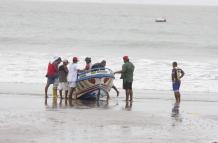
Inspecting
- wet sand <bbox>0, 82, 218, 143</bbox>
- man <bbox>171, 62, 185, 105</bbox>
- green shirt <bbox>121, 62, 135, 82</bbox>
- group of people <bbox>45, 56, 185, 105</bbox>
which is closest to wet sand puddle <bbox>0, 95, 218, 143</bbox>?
wet sand <bbox>0, 82, 218, 143</bbox>

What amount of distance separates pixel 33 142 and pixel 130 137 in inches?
89.1

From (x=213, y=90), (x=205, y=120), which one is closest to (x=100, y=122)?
(x=205, y=120)

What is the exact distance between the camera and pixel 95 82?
21.3m

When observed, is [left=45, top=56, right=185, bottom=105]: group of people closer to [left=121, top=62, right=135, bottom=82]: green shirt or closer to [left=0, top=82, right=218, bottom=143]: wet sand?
[left=121, top=62, right=135, bottom=82]: green shirt

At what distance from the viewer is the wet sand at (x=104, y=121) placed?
1417 centimetres

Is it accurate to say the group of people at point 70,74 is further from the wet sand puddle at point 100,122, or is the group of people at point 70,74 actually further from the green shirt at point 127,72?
the wet sand puddle at point 100,122

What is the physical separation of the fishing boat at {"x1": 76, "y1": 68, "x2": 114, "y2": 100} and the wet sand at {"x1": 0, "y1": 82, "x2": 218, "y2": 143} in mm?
409

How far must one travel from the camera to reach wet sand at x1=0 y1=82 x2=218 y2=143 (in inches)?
558

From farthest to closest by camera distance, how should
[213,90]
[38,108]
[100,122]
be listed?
1. [213,90]
2. [38,108]
3. [100,122]

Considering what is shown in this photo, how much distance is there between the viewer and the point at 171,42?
232ft

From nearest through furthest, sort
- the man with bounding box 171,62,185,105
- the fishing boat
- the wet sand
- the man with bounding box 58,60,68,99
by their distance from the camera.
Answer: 1. the wet sand
2. the fishing boat
3. the man with bounding box 171,62,185,105
4. the man with bounding box 58,60,68,99

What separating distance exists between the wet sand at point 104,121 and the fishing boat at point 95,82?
16.1 inches

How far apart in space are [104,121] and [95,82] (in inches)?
190

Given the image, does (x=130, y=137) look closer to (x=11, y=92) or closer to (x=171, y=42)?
(x=11, y=92)
